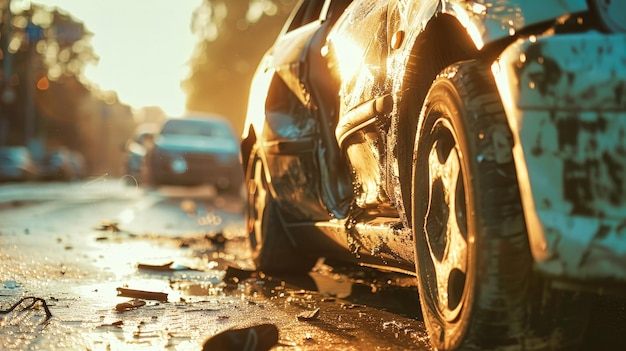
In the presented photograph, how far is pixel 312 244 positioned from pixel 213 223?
6.88 meters

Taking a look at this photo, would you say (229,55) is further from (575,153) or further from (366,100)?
(575,153)

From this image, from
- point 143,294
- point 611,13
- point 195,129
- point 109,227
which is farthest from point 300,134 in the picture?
point 195,129

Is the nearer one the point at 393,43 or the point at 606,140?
the point at 606,140

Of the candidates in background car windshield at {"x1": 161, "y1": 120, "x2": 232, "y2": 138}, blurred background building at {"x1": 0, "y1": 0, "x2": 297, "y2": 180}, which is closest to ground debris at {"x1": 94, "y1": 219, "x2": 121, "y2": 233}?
background car windshield at {"x1": 161, "y1": 120, "x2": 232, "y2": 138}

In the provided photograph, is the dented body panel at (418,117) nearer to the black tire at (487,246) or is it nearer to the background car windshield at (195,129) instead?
the black tire at (487,246)

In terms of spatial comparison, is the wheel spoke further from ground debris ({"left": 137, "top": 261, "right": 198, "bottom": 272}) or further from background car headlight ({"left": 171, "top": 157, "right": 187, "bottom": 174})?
background car headlight ({"left": 171, "top": 157, "right": 187, "bottom": 174})

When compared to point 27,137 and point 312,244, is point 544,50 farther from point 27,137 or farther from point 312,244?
point 27,137

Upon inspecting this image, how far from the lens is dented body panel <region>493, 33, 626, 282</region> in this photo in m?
2.48

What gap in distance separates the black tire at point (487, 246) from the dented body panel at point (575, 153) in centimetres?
18

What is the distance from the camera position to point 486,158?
2.80m

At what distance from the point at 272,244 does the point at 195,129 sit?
15.2 metres

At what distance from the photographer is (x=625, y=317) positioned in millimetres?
4363

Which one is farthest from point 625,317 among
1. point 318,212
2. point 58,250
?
point 58,250

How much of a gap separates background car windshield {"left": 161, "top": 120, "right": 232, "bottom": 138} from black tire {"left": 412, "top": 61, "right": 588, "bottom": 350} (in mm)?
17826
